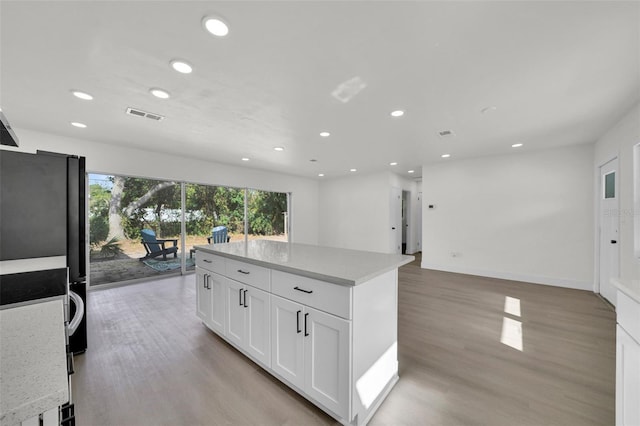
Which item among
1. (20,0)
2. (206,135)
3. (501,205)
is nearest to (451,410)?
(20,0)

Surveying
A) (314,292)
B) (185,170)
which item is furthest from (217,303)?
(185,170)

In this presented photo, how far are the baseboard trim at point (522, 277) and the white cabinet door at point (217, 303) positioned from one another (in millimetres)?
4702

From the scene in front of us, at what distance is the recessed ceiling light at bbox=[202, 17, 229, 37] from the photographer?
4.68 feet

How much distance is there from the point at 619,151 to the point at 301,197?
20.5 feet

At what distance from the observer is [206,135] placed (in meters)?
3.53

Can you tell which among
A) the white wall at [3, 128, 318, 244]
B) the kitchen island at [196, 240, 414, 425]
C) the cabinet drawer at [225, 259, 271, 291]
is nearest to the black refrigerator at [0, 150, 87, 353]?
the cabinet drawer at [225, 259, 271, 291]

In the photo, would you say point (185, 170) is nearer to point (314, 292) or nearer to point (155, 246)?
point (155, 246)

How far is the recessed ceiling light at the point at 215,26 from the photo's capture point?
1.43 meters

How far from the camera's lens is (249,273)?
1.93 metres

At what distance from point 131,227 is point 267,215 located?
3129 mm

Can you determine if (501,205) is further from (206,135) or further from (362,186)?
(206,135)

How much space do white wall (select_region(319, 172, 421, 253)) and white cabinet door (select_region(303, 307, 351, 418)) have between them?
5116mm

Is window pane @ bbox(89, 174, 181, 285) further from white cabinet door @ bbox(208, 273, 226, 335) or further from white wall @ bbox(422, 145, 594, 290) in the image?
white wall @ bbox(422, 145, 594, 290)

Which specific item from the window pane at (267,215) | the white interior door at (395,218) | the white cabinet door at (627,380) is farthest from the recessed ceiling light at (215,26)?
the white interior door at (395,218)
